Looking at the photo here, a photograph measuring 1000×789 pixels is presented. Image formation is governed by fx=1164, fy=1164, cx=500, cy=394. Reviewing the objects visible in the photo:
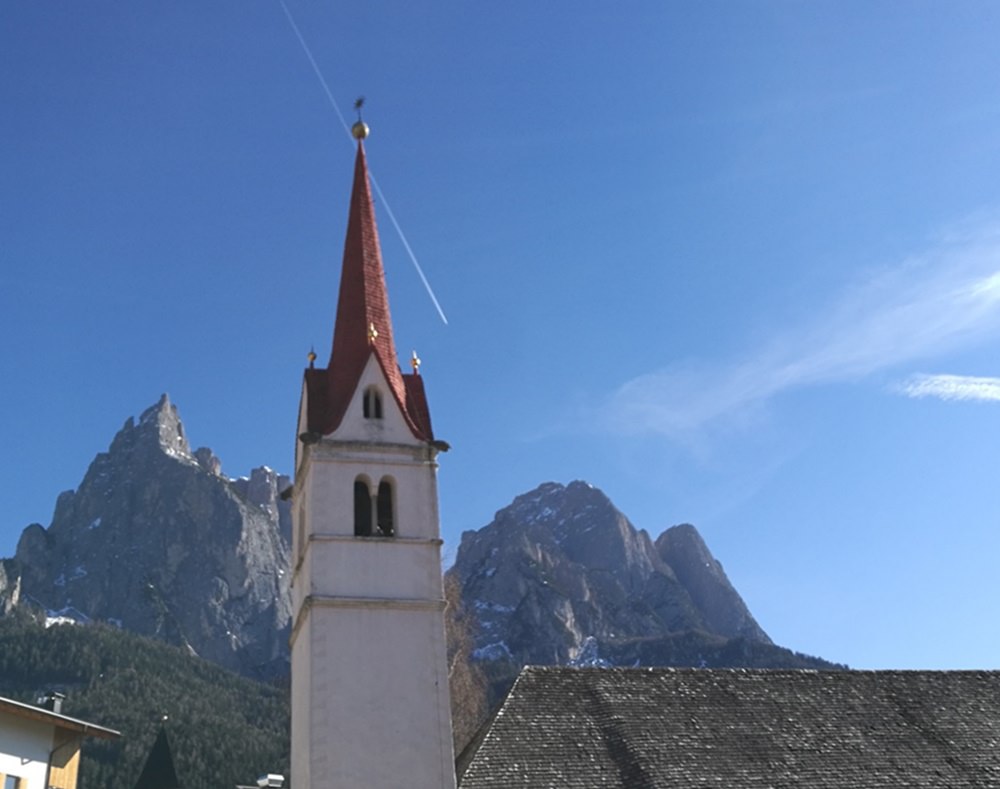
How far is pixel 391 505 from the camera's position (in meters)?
25.3

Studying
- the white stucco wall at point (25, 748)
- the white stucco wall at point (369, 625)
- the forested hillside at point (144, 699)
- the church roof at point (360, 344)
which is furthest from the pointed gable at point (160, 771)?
the forested hillside at point (144, 699)

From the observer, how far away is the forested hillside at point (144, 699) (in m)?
101

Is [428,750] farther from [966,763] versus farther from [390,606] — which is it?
[966,763]

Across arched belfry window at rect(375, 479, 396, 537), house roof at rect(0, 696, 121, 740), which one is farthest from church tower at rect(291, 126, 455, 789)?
house roof at rect(0, 696, 121, 740)

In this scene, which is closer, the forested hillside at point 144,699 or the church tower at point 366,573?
the church tower at point 366,573

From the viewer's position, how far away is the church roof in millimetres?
26312

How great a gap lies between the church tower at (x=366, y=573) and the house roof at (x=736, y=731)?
5.96ft

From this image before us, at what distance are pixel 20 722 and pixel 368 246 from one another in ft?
52.7

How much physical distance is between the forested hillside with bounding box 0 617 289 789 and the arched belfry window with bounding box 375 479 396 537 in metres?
77.5

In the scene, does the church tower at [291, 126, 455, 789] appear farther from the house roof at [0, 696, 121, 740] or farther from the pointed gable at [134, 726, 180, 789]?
the pointed gable at [134, 726, 180, 789]

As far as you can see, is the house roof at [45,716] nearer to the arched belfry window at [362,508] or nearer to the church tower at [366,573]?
the church tower at [366,573]

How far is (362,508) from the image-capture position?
2519 cm

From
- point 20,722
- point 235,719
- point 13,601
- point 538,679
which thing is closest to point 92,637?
point 235,719

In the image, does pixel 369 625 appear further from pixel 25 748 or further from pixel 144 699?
pixel 144 699
